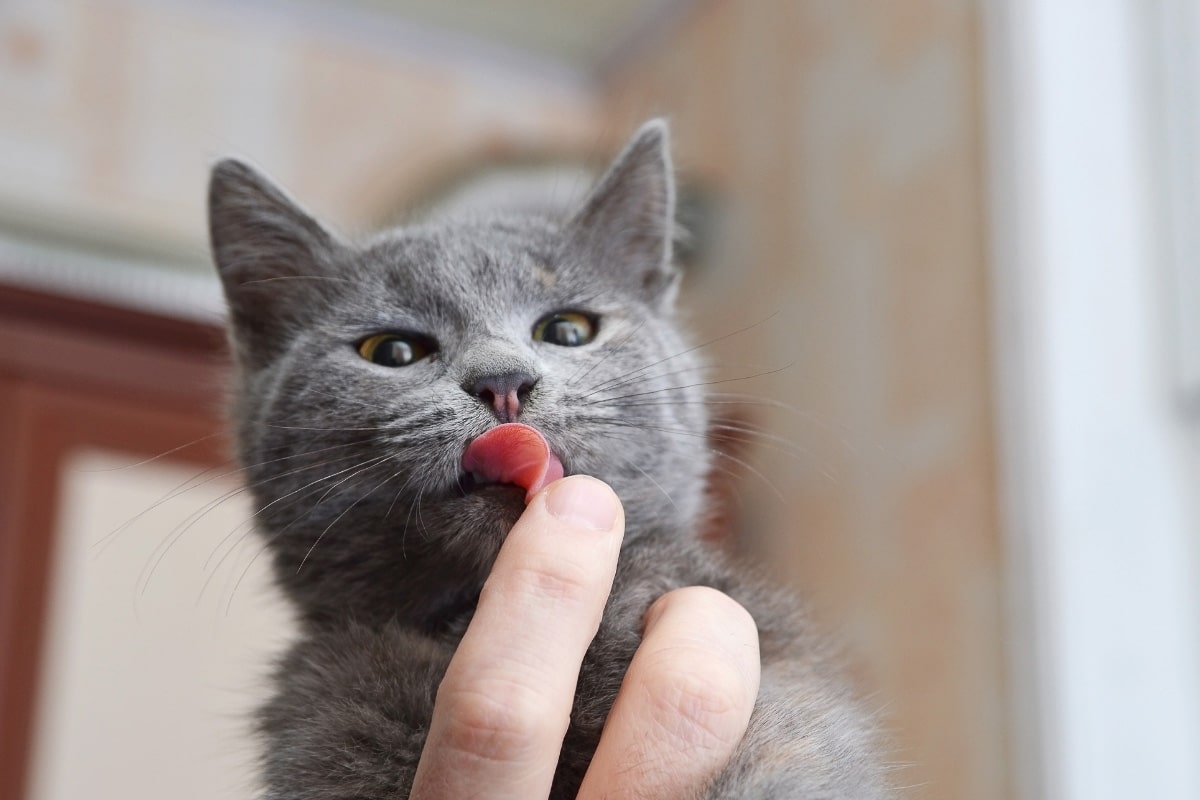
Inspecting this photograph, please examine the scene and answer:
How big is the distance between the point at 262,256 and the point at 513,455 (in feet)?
1.42

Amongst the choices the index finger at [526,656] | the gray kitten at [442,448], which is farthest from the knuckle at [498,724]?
the gray kitten at [442,448]

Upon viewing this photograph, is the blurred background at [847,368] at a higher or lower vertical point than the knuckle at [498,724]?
higher

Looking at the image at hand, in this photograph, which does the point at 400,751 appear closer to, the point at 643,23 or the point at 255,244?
the point at 255,244

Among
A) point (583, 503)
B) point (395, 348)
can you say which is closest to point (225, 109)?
point (395, 348)

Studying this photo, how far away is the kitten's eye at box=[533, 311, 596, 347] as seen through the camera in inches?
37.6

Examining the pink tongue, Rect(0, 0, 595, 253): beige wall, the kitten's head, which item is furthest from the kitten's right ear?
Rect(0, 0, 595, 253): beige wall

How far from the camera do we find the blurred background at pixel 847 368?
1.58 metres

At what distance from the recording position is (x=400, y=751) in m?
0.75

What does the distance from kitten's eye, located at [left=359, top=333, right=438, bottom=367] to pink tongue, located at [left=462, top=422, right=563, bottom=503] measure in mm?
164

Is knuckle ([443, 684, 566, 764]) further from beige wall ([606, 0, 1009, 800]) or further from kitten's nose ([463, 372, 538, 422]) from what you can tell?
beige wall ([606, 0, 1009, 800])

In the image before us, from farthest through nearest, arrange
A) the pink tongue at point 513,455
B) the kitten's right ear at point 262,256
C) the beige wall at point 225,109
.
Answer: the beige wall at point 225,109, the kitten's right ear at point 262,256, the pink tongue at point 513,455

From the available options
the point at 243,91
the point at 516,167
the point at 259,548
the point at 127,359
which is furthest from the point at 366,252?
the point at 243,91

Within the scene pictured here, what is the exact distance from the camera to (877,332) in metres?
2.10

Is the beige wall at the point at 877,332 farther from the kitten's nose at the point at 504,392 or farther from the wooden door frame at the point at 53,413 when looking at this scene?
the wooden door frame at the point at 53,413
